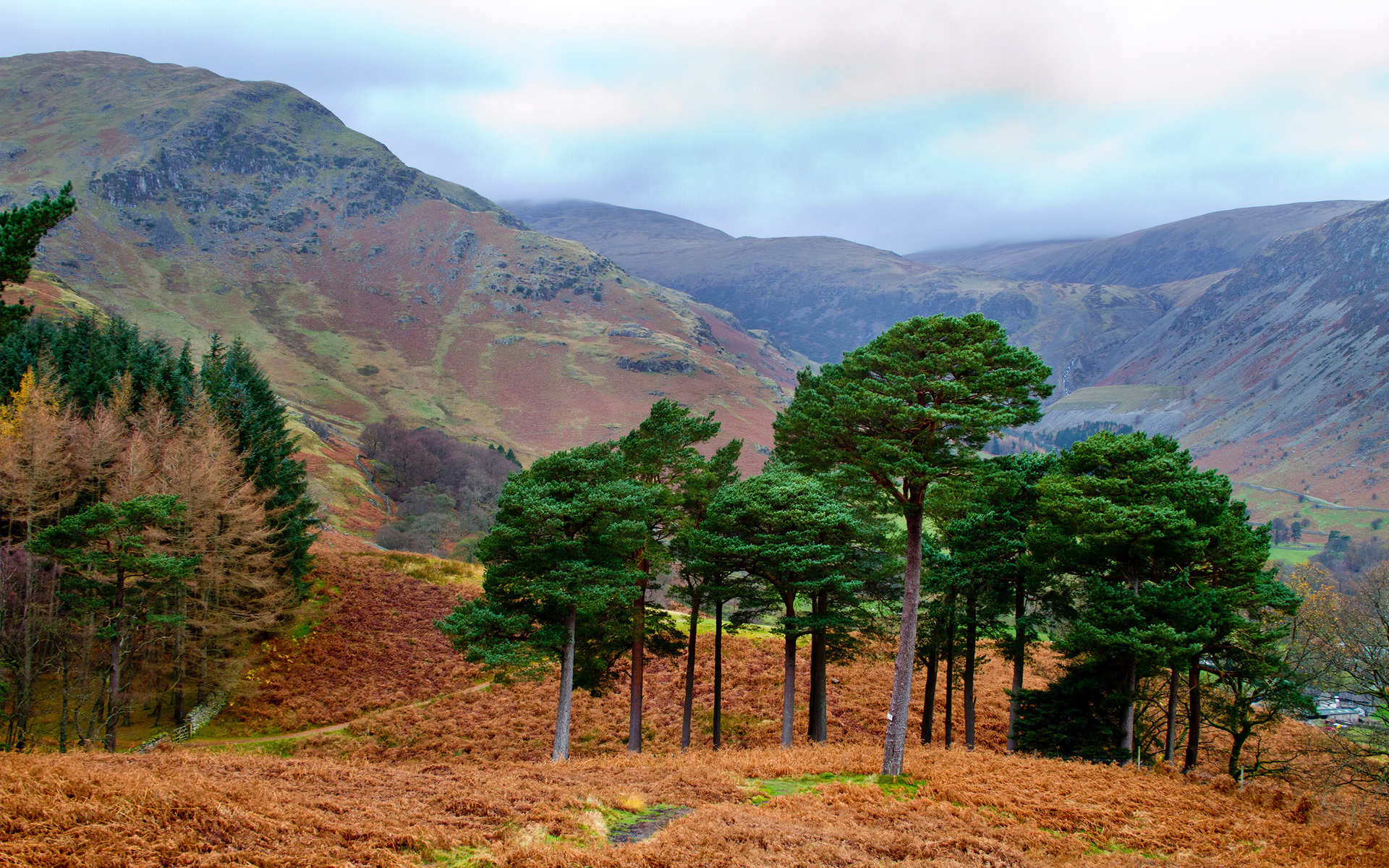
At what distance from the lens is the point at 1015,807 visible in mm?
14617

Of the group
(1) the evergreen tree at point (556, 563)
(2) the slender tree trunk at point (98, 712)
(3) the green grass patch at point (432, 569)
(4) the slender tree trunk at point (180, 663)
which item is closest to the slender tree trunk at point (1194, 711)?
(1) the evergreen tree at point (556, 563)

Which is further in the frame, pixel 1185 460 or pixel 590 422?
pixel 590 422

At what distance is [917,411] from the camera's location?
1630cm

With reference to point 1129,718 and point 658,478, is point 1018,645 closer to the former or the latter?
point 1129,718

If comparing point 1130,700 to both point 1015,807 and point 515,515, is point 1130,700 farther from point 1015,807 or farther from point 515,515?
point 515,515

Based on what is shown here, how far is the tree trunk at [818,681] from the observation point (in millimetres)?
25297

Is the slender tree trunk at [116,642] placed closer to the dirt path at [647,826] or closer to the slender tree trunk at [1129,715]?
the dirt path at [647,826]

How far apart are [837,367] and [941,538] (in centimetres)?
845

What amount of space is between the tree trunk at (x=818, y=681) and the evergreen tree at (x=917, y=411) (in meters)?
7.25

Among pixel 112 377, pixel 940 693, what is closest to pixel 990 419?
pixel 940 693

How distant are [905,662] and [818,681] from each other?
31.0ft

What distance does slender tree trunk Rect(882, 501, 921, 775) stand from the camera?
57.2ft

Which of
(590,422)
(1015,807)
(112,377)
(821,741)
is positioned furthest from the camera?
(590,422)

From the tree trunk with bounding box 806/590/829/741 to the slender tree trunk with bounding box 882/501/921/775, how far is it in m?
6.59
